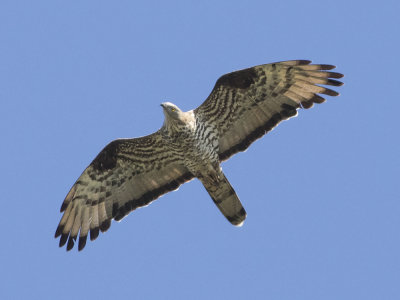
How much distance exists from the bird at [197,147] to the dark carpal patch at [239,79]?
0.02 metres

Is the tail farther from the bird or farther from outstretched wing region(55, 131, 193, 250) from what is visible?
outstretched wing region(55, 131, 193, 250)

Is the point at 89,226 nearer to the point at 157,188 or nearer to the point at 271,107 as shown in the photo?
the point at 157,188

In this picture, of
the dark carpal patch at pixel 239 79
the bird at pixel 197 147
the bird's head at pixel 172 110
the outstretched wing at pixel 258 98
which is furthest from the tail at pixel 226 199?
the dark carpal patch at pixel 239 79

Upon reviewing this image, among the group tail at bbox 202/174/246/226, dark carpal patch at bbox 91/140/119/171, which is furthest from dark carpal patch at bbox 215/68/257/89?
dark carpal patch at bbox 91/140/119/171

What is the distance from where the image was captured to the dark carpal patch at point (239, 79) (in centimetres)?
1319

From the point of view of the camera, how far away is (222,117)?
44.8 feet

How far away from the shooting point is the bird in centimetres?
1330

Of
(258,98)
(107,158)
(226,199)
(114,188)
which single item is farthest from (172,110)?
(114,188)

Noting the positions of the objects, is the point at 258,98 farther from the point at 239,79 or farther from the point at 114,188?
the point at 114,188

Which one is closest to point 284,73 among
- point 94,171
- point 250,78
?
point 250,78

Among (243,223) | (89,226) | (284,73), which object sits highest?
(284,73)

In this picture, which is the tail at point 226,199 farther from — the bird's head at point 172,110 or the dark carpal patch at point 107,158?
the dark carpal patch at point 107,158

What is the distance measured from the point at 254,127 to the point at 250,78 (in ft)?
2.92

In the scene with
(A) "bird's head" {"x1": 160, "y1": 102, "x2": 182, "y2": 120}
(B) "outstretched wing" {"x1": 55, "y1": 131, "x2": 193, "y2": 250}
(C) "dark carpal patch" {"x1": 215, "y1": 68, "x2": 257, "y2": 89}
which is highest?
(C) "dark carpal patch" {"x1": 215, "y1": 68, "x2": 257, "y2": 89}
